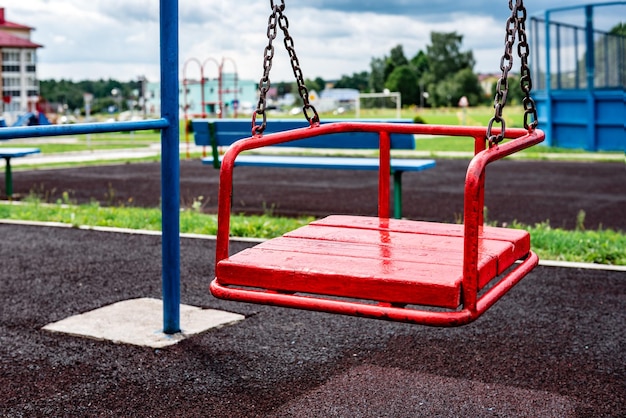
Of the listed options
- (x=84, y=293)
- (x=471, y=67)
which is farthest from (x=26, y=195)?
(x=471, y=67)

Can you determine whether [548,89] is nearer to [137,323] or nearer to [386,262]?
[137,323]

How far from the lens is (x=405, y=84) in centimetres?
10631

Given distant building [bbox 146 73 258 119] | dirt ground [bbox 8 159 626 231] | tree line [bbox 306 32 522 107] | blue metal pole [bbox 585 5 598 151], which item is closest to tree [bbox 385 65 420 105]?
tree line [bbox 306 32 522 107]

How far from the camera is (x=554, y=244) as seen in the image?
6.00m

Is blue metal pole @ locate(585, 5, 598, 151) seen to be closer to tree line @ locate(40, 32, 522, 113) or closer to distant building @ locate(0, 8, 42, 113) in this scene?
tree line @ locate(40, 32, 522, 113)

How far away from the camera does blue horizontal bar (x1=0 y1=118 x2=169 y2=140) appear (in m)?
2.92

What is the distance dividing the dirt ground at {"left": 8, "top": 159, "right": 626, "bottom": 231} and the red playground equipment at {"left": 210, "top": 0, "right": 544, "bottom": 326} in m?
4.80

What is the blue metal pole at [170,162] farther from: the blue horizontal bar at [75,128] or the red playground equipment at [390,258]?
the red playground equipment at [390,258]

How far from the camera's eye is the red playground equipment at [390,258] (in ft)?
7.55

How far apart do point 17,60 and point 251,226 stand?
93.6 meters

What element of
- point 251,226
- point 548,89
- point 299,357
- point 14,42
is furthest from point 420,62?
point 299,357

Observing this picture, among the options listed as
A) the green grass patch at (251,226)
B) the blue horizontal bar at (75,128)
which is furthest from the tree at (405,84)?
the blue horizontal bar at (75,128)

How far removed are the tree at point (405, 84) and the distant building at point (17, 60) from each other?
4214cm

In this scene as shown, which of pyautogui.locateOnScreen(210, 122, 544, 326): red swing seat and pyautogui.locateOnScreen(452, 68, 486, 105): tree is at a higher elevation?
pyautogui.locateOnScreen(452, 68, 486, 105): tree
